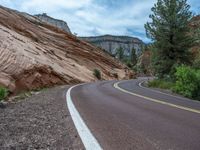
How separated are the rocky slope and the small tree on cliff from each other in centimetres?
1044

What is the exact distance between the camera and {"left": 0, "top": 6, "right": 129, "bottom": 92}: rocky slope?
26172 mm

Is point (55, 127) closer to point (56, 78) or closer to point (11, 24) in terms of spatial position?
point (56, 78)

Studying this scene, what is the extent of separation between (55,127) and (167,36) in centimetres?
2801

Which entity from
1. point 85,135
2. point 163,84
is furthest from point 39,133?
point 163,84

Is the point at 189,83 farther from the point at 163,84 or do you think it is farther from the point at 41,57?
the point at 41,57

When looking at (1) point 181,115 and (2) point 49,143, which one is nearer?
(2) point 49,143

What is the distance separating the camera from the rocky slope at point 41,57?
26172mm

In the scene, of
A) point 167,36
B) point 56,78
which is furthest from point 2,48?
point 167,36

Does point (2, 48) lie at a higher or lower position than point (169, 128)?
higher

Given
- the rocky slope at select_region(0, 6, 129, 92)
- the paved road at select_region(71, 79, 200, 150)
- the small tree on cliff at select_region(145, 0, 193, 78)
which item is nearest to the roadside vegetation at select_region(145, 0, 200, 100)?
the small tree on cliff at select_region(145, 0, 193, 78)

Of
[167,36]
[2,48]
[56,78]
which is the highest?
[167,36]

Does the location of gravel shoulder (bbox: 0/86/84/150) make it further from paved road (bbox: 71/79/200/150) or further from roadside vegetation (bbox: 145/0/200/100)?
roadside vegetation (bbox: 145/0/200/100)

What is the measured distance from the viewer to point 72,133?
700 cm

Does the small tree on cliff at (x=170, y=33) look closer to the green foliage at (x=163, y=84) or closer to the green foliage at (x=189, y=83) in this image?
the green foliage at (x=163, y=84)
